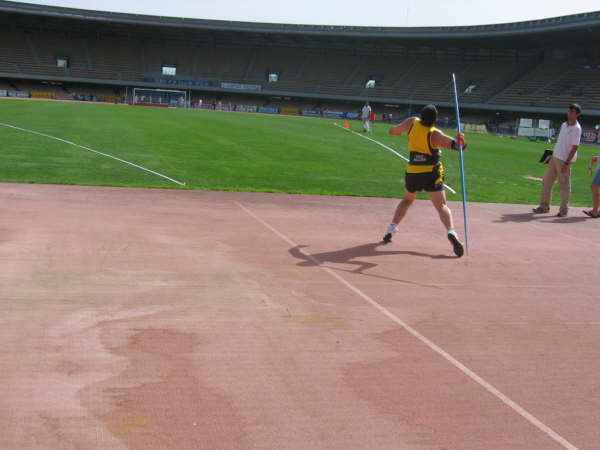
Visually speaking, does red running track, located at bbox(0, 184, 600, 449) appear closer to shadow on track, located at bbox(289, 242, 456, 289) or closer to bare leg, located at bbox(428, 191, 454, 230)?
shadow on track, located at bbox(289, 242, 456, 289)

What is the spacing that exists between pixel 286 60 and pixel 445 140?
71355 mm

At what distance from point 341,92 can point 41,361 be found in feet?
228

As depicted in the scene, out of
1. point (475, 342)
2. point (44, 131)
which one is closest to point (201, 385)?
point (475, 342)

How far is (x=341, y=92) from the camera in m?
70.8

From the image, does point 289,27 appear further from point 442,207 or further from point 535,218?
point 442,207

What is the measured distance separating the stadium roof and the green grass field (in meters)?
38.9

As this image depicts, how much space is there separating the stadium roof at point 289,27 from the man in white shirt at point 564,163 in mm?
49812

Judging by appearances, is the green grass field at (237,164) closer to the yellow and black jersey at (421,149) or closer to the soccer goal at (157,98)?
the yellow and black jersey at (421,149)

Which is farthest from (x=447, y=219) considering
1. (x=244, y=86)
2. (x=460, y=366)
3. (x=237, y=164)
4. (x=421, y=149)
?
(x=244, y=86)

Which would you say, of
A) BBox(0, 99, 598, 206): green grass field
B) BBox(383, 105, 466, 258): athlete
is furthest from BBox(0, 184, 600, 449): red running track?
BBox(0, 99, 598, 206): green grass field

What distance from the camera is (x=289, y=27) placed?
7006cm

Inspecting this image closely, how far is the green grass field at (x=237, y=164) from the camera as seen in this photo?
44.5 ft

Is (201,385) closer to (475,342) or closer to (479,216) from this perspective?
(475,342)

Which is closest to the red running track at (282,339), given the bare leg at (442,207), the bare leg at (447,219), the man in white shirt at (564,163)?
the bare leg at (447,219)
